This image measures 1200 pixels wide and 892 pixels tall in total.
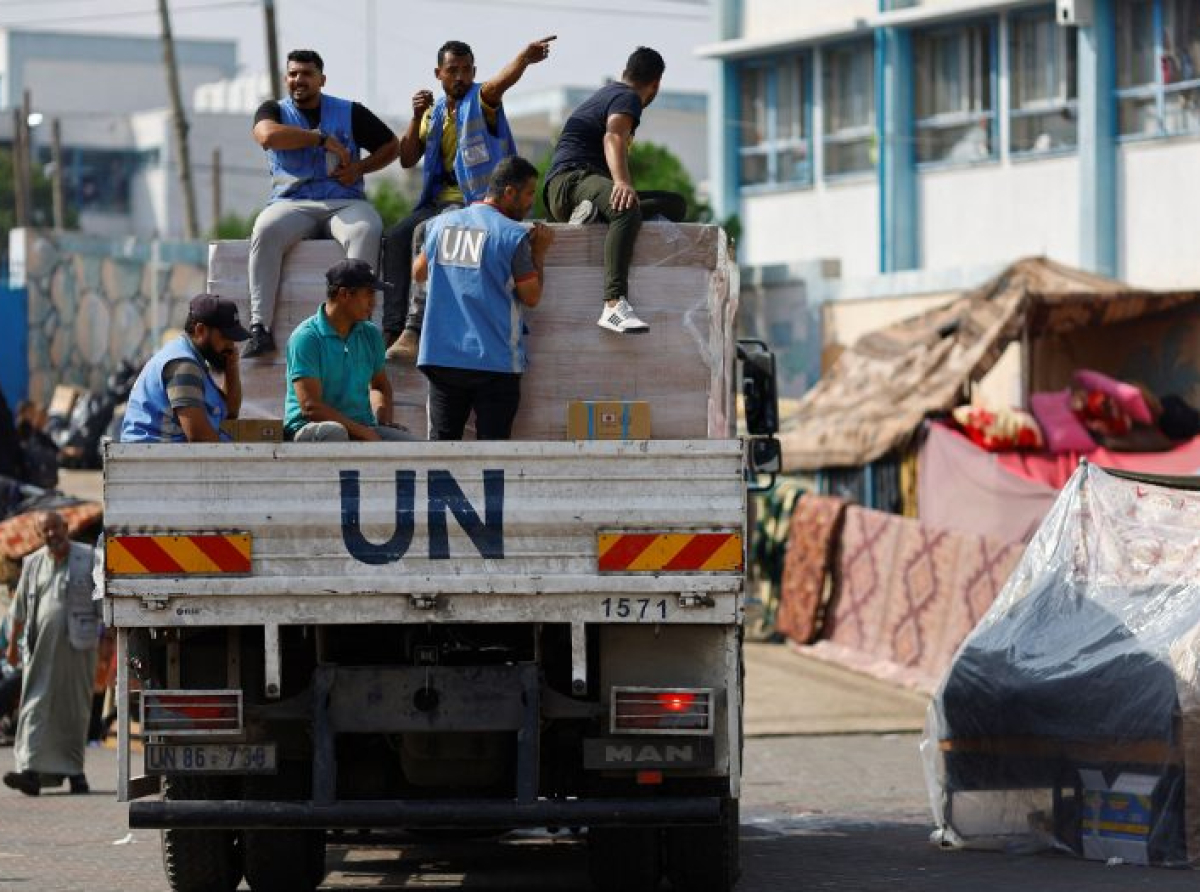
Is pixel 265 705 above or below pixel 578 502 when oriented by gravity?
below

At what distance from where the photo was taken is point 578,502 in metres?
8.95

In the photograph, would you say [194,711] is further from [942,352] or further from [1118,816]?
[942,352]

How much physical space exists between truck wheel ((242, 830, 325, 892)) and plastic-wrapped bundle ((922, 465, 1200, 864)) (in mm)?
3501

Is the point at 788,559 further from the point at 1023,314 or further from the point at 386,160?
the point at 386,160

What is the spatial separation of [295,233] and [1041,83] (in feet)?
66.3

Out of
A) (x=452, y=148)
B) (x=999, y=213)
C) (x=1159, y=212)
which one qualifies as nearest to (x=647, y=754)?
→ (x=452, y=148)

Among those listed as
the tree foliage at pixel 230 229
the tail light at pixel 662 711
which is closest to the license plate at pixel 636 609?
the tail light at pixel 662 711

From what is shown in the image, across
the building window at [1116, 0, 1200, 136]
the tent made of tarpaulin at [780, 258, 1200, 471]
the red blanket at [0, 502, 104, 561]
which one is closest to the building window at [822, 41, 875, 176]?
the building window at [1116, 0, 1200, 136]

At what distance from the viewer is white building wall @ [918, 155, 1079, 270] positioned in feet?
94.5

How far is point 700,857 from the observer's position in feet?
32.2

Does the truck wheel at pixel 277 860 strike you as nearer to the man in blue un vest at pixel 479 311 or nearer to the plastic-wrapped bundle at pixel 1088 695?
the man in blue un vest at pixel 479 311

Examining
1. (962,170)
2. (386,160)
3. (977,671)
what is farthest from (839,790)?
(962,170)

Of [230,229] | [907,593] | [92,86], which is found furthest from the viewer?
[92,86]

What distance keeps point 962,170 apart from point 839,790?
16.8m
